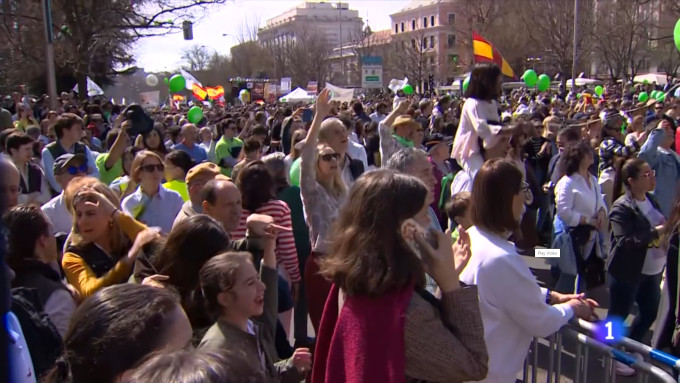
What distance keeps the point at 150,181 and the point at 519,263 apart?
3.05 meters

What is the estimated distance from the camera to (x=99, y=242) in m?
3.37

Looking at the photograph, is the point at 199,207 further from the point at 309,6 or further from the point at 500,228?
the point at 309,6

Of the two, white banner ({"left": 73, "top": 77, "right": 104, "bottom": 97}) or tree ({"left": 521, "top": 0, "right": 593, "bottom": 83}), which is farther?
tree ({"left": 521, "top": 0, "right": 593, "bottom": 83})

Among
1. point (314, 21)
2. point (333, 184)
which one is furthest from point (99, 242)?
point (314, 21)

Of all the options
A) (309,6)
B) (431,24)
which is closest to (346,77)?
(431,24)

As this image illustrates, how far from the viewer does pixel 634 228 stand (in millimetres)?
4664

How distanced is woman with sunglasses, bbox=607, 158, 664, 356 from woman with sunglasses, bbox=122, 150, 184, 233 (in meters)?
3.51

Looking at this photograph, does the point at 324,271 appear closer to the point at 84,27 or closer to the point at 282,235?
the point at 282,235

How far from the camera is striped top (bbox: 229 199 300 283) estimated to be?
4.25 meters

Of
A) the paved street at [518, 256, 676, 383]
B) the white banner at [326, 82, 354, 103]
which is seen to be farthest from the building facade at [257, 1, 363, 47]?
the paved street at [518, 256, 676, 383]

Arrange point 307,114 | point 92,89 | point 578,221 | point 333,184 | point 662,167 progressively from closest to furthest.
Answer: point 333,184 < point 578,221 < point 662,167 < point 307,114 < point 92,89

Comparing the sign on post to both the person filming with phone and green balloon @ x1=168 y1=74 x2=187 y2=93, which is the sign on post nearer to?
green balloon @ x1=168 y1=74 x2=187 y2=93

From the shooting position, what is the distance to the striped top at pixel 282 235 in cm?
425

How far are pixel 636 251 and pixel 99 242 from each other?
12.6 ft
